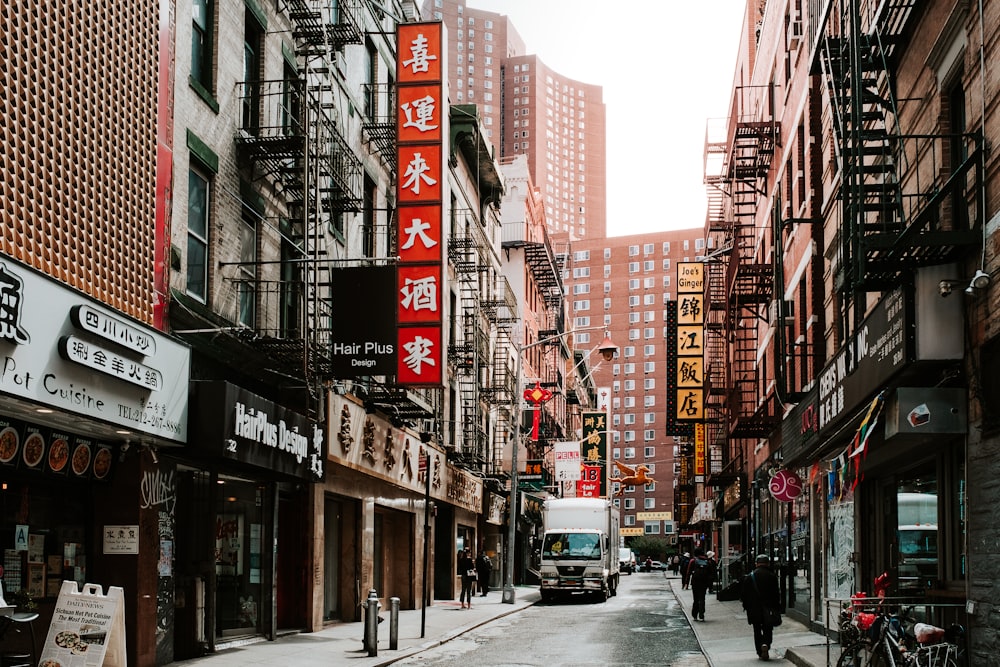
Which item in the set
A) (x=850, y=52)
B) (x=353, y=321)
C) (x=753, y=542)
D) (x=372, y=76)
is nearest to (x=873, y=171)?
(x=850, y=52)

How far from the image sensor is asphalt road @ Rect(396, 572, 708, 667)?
746 inches

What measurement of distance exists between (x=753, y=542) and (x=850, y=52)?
27997 millimetres

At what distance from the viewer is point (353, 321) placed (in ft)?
71.1

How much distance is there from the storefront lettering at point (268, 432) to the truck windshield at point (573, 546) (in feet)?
69.3

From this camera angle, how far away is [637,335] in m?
162

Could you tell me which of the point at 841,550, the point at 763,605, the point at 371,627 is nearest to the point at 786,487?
the point at 841,550

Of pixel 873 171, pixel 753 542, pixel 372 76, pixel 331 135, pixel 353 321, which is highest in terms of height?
pixel 372 76

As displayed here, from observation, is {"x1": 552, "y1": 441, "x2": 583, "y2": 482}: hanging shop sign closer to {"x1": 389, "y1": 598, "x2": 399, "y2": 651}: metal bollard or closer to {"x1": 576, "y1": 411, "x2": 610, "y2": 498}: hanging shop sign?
{"x1": 576, "y1": 411, "x2": 610, "y2": 498}: hanging shop sign

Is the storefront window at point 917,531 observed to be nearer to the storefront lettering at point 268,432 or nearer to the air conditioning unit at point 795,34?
the storefront lettering at point 268,432

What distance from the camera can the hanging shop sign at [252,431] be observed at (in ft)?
54.5

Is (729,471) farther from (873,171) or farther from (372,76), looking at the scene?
(873,171)

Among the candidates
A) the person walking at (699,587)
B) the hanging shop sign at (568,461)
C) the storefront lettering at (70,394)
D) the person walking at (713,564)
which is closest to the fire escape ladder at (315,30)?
the storefront lettering at (70,394)

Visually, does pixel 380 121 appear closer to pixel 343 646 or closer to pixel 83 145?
pixel 343 646

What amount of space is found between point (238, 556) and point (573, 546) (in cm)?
2198
